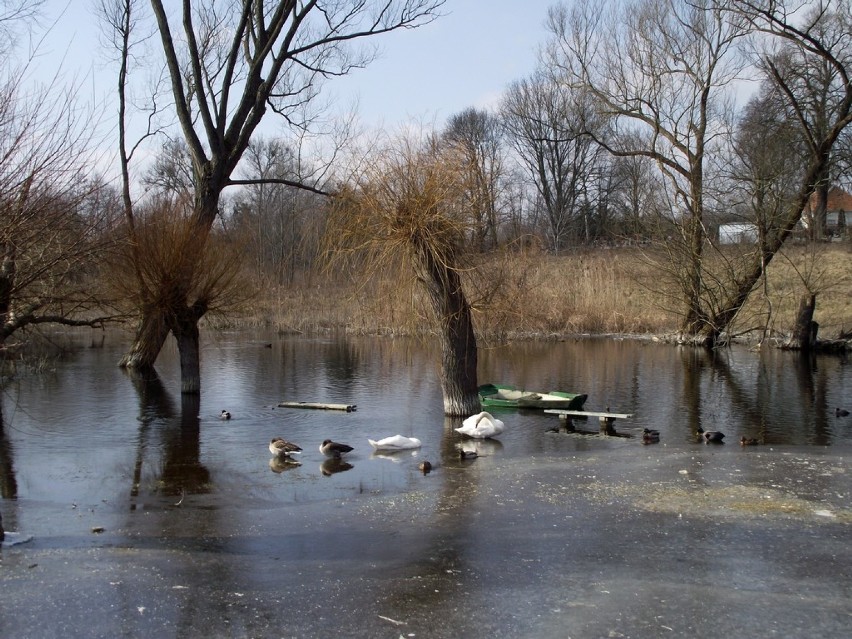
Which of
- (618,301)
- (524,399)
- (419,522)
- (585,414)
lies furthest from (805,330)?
(419,522)

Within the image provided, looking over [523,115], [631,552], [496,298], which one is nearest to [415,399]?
[496,298]

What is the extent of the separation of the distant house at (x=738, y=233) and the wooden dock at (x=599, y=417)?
14.4 metres

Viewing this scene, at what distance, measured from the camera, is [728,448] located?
41.1 ft

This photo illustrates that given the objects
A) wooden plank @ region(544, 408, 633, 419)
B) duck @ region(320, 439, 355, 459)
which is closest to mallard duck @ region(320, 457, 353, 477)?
duck @ region(320, 439, 355, 459)

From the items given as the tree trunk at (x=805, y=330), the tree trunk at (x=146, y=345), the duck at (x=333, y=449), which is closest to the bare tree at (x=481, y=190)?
the duck at (x=333, y=449)

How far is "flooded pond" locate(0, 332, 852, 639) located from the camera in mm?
5961

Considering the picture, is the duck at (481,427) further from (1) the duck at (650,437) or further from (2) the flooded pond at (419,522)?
(1) the duck at (650,437)

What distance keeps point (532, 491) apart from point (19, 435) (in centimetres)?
922

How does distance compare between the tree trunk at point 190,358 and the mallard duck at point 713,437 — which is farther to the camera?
the tree trunk at point 190,358

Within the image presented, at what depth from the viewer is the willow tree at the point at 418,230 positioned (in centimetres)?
1364

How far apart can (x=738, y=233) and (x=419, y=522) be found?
2352cm

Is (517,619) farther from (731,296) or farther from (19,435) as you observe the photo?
(731,296)

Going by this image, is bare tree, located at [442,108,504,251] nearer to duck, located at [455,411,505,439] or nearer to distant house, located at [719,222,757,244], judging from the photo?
duck, located at [455,411,505,439]

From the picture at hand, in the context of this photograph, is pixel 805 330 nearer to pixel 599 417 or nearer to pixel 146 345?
pixel 599 417
